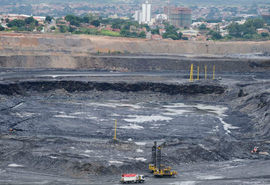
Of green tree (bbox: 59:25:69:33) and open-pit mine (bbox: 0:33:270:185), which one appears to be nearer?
open-pit mine (bbox: 0:33:270:185)

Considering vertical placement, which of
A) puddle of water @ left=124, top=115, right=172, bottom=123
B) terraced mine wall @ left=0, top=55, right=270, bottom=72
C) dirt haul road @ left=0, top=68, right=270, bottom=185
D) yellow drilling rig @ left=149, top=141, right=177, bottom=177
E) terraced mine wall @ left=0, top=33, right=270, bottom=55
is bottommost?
puddle of water @ left=124, top=115, right=172, bottom=123

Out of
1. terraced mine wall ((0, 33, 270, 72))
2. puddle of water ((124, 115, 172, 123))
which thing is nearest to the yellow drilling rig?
puddle of water ((124, 115, 172, 123))

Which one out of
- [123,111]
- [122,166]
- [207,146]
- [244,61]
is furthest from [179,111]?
[244,61]

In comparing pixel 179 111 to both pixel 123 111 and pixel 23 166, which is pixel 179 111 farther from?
pixel 23 166

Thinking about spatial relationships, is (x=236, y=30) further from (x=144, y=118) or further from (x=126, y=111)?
(x=144, y=118)

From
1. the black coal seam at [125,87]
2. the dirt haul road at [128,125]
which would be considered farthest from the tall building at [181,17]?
the black coal seam at [125,87]

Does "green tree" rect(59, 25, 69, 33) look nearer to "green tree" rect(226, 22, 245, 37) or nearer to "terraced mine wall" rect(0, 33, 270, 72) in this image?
"terraced mine wall" rect(0, 33, 270, 72)
